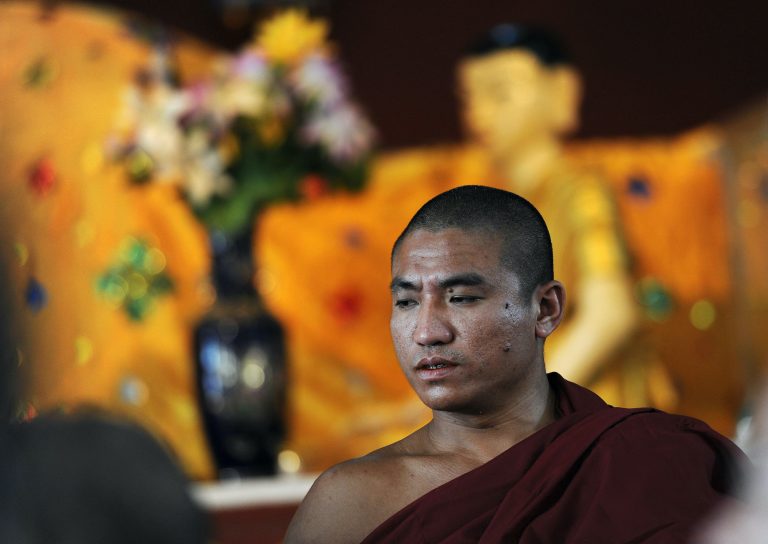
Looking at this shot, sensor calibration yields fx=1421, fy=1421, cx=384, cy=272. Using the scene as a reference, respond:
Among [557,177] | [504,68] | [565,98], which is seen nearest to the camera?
[557,177]

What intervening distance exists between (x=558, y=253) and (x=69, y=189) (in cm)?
159

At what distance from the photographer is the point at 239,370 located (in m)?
4.05

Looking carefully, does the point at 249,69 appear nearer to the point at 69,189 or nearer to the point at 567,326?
the point at 69,189

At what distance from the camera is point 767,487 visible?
3.49 feet

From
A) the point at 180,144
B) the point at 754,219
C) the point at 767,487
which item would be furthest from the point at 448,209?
the point at 754,219

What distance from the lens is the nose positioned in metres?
1.75

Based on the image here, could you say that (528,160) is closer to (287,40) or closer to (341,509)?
(287,40)

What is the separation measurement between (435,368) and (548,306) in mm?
193

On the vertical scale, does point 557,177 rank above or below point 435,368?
below

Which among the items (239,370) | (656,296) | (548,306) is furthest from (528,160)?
(548,306)

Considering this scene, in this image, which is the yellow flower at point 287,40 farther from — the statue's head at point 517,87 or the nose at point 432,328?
the nose at point 432,328

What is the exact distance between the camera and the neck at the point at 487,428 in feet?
5.93

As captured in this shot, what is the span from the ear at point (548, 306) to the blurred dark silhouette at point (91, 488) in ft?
2.87

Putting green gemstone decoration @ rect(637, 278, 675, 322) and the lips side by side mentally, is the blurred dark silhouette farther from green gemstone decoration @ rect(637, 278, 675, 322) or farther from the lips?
green gemstone decoration @ rect(637, 278, 675, 322)
